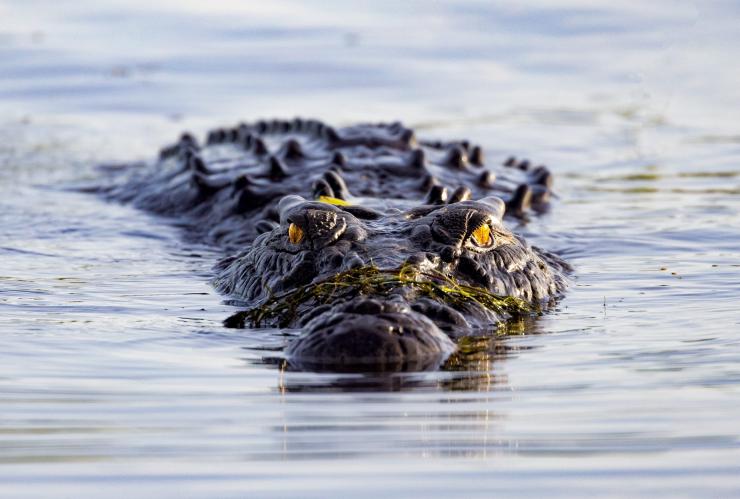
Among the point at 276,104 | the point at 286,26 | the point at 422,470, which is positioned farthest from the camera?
the point at 286,26

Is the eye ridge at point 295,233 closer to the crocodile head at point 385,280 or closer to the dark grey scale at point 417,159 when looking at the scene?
the crocodile head at point 385,280

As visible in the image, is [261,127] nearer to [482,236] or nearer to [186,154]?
[186,154]

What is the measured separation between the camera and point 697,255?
9664 millimetres

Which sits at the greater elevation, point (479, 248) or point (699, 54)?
point (699, 54)

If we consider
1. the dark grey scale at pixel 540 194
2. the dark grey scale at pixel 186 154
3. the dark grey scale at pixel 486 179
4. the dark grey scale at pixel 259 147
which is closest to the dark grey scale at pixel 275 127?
the dark grey scale at pixel 186 154

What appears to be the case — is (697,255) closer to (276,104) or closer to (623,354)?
(623,354)

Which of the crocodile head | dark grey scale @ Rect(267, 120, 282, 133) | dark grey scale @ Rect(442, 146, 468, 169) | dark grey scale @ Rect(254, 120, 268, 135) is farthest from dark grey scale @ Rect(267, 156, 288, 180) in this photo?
dark grey scale @ Rect(254, 120, 268, 135)

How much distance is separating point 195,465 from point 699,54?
1922 cm

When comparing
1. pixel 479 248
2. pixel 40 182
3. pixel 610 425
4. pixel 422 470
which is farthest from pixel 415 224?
pixel 40 182

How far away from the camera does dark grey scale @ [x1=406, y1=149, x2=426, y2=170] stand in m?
11.0

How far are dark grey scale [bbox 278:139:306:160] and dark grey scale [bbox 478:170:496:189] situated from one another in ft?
5.19

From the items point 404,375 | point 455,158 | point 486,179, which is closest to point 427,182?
point 486,179

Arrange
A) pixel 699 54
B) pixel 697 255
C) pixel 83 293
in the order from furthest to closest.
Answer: pixel 699 54, pixel 697 255, pixel 83 293

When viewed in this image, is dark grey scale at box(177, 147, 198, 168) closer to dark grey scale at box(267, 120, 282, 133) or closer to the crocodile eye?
dark grey scale at box(267, 120, 282, 133)
